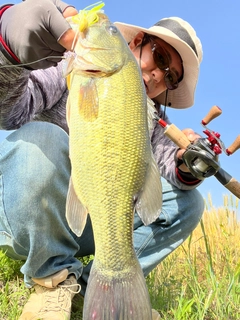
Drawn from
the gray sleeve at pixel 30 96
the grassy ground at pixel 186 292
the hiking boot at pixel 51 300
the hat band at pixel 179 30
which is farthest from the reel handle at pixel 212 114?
the hiking boot at pixel 51 300

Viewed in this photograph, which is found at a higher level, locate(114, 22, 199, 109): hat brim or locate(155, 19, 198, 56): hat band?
locate(155, 19, 198, 56): hat band

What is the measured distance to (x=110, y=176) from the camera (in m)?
1.68

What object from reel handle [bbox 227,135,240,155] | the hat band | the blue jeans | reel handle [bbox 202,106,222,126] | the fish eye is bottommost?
the blue jeans

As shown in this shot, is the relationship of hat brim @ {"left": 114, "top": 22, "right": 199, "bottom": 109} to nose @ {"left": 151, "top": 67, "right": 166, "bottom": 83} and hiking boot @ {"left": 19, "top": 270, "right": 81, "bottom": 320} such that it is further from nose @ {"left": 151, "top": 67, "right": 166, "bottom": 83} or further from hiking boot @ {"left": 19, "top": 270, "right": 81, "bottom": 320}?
hiking boot @ {"left": 19, "top": 270, "right": 81, "bottom": 320}

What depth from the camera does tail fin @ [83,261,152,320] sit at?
5.45 feet

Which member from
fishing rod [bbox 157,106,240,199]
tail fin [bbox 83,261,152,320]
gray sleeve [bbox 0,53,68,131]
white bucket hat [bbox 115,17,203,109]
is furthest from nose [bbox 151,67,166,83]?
tail fin [bbox 83,261,152,320]

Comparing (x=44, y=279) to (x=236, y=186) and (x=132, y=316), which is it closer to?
(x=132, y=316)

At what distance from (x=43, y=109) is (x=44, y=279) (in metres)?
1.13

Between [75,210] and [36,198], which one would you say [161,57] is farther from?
[75,210]

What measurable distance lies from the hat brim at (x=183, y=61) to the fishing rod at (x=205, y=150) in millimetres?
489

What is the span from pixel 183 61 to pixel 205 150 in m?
0.88

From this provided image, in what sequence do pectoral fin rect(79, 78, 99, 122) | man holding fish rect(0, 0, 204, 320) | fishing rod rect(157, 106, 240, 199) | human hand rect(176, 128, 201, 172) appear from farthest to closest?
human hand rect(176, 128, 201, 172), fishing rod rect(157, 106, 240, 199), man holding fish rect(0, 0, 204, 320), pectoral fin rect(79, 78, 99, 122)

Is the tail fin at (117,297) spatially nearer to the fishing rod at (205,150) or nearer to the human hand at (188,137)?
the fishing rod at (205,150)

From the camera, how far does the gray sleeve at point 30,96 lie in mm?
2215
